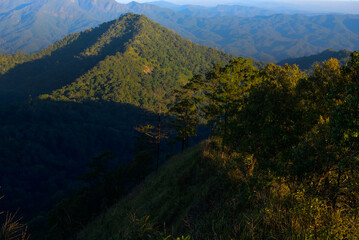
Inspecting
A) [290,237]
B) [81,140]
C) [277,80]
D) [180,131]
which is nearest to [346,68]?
[277,80]

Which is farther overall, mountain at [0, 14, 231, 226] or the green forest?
mountain at [0, 14, 231, 226]

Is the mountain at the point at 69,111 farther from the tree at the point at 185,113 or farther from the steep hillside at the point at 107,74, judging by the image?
the tree at the point at 185,113

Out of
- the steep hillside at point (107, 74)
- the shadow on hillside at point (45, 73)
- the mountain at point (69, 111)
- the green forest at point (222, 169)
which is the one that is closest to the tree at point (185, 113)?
the green forest at point (222, 169)

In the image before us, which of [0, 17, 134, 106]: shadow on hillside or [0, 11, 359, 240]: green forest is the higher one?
[0, 11, 359, 240]: green forest

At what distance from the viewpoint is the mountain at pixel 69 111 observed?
Result: 76.6 meters

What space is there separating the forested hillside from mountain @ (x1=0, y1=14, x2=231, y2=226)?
1561 inches

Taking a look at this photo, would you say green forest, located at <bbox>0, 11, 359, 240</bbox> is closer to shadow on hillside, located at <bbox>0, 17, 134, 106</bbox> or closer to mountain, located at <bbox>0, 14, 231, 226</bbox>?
mountain, located at <bbox>0, 14, 231, 226</bbox>

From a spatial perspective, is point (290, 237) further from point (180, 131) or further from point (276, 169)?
point (180, 131)

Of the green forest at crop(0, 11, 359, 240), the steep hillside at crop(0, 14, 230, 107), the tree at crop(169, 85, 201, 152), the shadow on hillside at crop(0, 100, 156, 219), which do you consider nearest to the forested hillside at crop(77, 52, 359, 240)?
the green forest at crop(0, 11, 359, 240)

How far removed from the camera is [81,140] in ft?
329

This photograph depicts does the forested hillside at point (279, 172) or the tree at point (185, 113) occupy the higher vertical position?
the forested hillside at point (279, 172)

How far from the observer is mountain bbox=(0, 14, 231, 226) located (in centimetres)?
7656

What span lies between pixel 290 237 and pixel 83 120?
379 feet

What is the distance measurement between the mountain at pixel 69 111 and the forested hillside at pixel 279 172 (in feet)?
130
